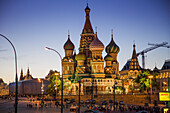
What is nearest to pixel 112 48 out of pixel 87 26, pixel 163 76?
pixel 87 26

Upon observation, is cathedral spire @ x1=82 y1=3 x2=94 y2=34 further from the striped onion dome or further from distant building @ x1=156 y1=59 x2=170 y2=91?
distant building @ x1=156 y1=59 x2=170 y2=91

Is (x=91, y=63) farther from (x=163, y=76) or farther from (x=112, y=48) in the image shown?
(x=163, y=76)

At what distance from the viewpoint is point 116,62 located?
114188 mm

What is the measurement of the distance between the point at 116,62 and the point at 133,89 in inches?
648

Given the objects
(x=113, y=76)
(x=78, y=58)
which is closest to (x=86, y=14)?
(x=78, y=58)

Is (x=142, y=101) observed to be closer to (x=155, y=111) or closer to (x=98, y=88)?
(x=98, y=88)

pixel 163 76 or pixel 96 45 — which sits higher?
pixel 96 45

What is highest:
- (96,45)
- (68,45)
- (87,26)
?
(87,26)

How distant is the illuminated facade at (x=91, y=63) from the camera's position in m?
101

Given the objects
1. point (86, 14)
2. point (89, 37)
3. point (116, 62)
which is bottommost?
point (116, 62)

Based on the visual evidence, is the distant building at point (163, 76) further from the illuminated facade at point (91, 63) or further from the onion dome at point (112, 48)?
the onion dome at point (112, 48)

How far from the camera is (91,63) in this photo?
4023 inches

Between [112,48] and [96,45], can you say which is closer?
[96,45]

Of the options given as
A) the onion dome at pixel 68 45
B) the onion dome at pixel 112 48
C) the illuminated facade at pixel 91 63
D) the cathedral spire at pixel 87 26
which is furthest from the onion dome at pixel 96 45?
the onion dome at pixel 112 48
